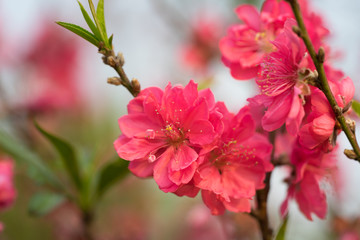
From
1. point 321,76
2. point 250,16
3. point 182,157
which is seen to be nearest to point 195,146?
point 182,157

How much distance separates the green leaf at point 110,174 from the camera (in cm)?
102

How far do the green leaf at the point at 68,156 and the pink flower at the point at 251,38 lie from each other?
1.59ft

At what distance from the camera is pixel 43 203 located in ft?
3.52

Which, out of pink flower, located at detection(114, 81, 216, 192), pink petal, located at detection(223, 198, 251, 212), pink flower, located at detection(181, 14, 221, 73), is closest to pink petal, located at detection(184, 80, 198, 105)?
pink flower, located at detection(114, 81, 216, 192)

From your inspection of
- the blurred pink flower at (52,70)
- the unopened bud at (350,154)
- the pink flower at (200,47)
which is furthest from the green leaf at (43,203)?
the pink flower at (200,47)

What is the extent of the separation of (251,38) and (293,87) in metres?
0.22

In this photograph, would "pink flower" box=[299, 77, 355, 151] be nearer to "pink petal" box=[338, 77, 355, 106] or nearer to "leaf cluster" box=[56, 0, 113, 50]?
"pink petal" box=[338, 77, 355, 106]

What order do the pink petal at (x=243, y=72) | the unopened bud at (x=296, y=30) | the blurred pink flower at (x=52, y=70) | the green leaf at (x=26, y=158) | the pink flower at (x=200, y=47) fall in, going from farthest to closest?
the pink flower at (x=200, y=47) < the blurred pink flower at (x=52, y=70) < the green leaf at (x=26, y=158) < the pink petal at (x=243, y=72) < the unopened bud at (x=296, y=30)

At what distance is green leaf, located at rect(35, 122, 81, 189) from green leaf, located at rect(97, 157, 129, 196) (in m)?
0.08

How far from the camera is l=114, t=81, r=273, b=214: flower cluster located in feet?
2.21

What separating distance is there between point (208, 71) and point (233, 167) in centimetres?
170

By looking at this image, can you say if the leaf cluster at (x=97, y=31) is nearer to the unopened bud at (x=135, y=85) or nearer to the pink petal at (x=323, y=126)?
the unopened bud at (x=135, y=85)

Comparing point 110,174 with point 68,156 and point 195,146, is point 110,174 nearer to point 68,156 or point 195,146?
point 68,156

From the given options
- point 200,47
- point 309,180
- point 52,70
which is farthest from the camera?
point 200,47
